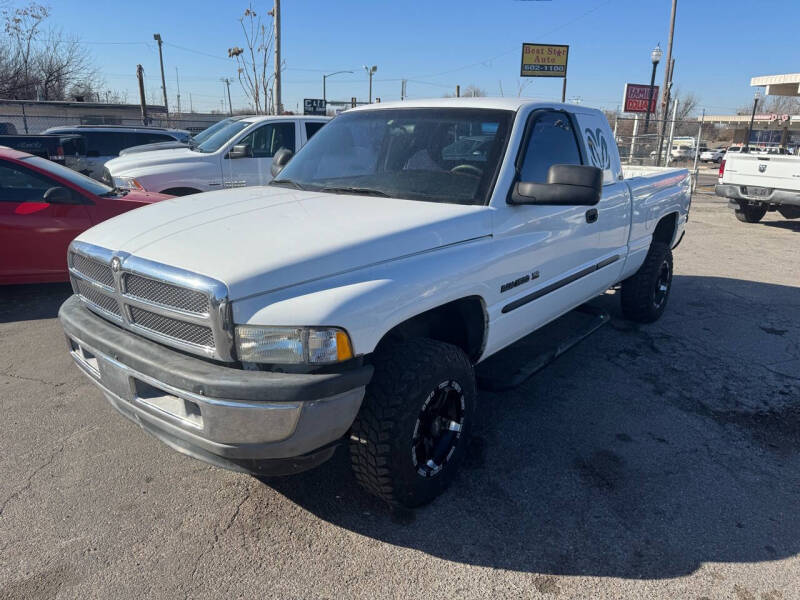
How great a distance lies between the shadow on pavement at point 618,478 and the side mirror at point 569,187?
4.74ft

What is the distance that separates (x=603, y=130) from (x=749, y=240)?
7.70m

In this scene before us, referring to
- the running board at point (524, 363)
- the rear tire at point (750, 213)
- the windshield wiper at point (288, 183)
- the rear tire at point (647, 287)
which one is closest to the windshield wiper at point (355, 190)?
the windshield wiper at point (288, 183)

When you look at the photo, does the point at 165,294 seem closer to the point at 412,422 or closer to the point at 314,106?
the point at 412,422

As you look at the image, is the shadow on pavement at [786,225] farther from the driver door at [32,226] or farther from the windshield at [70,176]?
the driver door at [32,226]

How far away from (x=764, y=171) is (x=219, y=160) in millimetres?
10138

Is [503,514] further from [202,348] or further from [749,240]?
[749,240]

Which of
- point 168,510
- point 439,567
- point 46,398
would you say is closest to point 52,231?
point 46,398

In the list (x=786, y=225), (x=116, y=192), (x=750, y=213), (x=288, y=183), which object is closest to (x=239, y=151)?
(x=116, y=192)

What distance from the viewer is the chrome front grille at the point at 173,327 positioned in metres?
2.29

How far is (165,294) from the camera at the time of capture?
2.38 meters

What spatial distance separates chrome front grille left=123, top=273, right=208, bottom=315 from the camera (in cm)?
226

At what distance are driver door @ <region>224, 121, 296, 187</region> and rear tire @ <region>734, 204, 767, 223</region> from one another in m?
9.80

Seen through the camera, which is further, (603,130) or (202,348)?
(603,130)

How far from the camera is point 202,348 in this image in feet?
7.56
